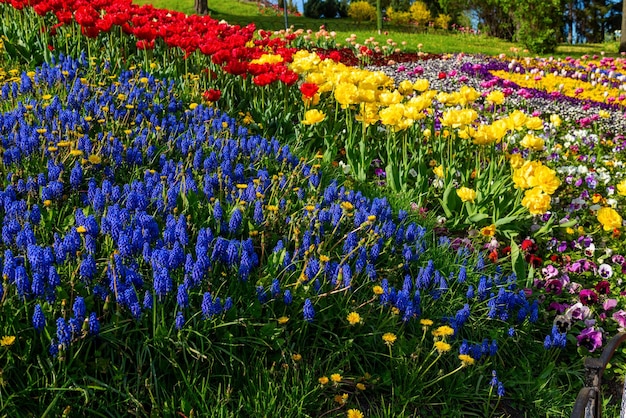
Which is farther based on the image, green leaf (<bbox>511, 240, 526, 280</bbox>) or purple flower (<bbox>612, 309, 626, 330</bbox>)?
green leaf (<bbox>511, 240, 526, 280</bbox>)

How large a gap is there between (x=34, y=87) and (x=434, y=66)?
8.68 meters

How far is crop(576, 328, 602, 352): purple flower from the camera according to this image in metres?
3.57

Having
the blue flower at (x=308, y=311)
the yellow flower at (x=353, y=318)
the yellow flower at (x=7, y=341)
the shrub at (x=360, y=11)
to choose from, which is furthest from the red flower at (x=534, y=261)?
the shrub at (x=360, y=11)

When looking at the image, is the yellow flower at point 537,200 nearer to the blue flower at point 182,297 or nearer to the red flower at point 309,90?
the red flower at point 309,90

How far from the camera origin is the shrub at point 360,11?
29859 millimetres

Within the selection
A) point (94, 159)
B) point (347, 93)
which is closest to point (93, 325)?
point (94, 159)

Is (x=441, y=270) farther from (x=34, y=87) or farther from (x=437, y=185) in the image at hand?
(x=34, y=87)

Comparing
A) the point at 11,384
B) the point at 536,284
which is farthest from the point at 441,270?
the point at 11,384

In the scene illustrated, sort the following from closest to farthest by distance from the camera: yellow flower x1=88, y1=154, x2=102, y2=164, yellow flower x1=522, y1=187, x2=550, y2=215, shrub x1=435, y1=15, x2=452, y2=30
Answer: yellow flower x1=88, y1=154, x2=102, y2=164, yellow flower x1=522, y1=187, x2=550, y2=215, shrub x1=435, y1=15, x2=452, y2=30

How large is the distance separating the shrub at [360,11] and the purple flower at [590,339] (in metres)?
28.2

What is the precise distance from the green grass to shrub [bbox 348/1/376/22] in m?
3.12

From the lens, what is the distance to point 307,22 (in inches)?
997

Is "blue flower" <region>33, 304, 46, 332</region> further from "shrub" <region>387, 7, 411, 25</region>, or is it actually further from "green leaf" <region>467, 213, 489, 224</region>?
"shrub" <region>387, 7, 411, 25</region>

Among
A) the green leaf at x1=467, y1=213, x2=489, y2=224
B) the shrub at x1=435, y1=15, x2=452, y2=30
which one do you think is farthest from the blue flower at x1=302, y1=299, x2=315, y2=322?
the shrub at x1=435, y1=15, x2=452, y2=30
